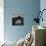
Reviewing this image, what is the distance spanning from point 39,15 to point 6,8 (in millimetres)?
1299

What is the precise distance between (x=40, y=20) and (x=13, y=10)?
111 centimetres

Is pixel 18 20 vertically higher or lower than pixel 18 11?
lower

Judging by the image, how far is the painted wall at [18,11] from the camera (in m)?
5.02

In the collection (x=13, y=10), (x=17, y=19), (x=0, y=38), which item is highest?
(x=13, y=10)

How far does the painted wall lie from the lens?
5.02m

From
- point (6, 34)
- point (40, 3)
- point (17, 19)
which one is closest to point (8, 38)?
point (6, 34)

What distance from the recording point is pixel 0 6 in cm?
506

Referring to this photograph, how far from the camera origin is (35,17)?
5.04m

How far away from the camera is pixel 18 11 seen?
5.05m

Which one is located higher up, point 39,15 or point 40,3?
point 40,3

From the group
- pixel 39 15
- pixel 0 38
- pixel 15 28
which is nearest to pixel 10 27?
pixel 15 28

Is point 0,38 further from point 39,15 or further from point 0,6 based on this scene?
point 39,15

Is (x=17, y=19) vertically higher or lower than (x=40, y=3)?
lower

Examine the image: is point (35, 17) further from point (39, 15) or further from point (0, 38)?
point (0, 38)
